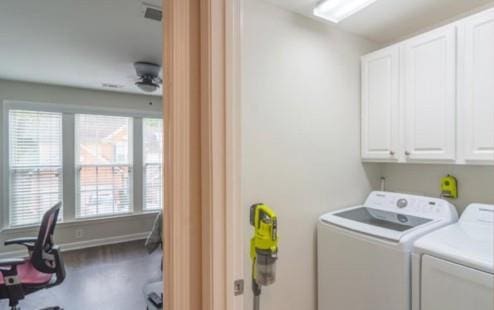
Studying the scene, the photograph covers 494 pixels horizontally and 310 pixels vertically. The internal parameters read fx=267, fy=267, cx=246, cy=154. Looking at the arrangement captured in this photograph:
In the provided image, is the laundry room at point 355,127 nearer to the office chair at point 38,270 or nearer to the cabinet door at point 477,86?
the cabinet door at point 477,86

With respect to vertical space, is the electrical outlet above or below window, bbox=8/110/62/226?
below

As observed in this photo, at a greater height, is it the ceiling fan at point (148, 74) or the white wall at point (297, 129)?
the ceiling fan at point (148, 74)

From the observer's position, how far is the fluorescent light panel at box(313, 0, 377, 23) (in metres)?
1.59

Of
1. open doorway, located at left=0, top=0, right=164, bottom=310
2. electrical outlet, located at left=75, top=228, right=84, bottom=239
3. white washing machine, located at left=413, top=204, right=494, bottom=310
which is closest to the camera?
white washing machine, located at left=413, top=204, right=494, bottom=310

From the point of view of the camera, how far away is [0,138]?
3549 mm

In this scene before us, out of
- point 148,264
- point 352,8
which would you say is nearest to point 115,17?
point 352,8

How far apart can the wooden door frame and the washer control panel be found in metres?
1.42

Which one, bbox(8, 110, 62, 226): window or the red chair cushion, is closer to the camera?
the red chair cushion

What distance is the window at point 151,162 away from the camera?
4.59 metres

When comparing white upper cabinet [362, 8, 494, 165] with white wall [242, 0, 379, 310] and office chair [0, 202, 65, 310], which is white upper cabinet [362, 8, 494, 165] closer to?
white wall [242, 0, 379, 310]

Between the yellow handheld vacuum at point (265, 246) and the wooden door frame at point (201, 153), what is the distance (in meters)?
0.46

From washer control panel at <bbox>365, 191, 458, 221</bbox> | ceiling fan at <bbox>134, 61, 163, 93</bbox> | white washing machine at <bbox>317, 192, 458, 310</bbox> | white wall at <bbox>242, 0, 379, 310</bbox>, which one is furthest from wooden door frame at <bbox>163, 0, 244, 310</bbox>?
ceiling fan at <bbox>134, 61, 163, 93</bbox>

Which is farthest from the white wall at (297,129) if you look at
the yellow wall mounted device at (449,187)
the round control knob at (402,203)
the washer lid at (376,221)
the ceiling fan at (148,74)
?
the ceiling fan at (148,74)

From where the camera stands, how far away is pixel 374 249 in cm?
152
